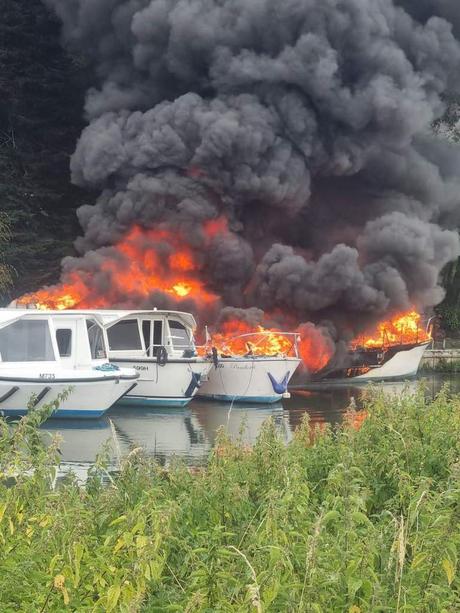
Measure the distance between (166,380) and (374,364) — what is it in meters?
12.8

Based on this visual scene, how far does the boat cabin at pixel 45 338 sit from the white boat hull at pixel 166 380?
1952 millimetres

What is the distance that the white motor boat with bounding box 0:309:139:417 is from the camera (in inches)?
722

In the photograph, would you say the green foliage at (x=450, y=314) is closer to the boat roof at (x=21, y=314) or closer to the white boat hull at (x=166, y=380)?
the white boat hull at (x=166, y=380)

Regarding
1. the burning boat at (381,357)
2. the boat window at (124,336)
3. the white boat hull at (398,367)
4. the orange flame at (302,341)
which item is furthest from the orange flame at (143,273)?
the white boat hull at (398,367)

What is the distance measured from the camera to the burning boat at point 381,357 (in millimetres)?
32188

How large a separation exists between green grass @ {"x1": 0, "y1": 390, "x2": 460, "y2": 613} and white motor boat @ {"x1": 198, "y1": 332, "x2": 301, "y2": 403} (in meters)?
16.7

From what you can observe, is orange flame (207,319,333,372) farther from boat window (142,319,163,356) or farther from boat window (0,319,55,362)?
boat window (0,319,55,362)

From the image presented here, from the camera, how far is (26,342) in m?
19.5

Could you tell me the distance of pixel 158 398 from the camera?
75.0ft

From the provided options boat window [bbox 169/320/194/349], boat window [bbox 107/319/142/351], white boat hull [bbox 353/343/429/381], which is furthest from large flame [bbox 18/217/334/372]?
boat window [bbox 107/319/142/351]

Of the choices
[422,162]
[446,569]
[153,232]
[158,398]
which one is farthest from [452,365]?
[446,569]

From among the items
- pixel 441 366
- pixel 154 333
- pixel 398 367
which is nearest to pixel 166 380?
pixel 154 333

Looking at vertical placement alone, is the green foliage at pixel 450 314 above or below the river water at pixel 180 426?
above

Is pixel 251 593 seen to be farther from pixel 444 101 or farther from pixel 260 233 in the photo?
pixel 444 101
